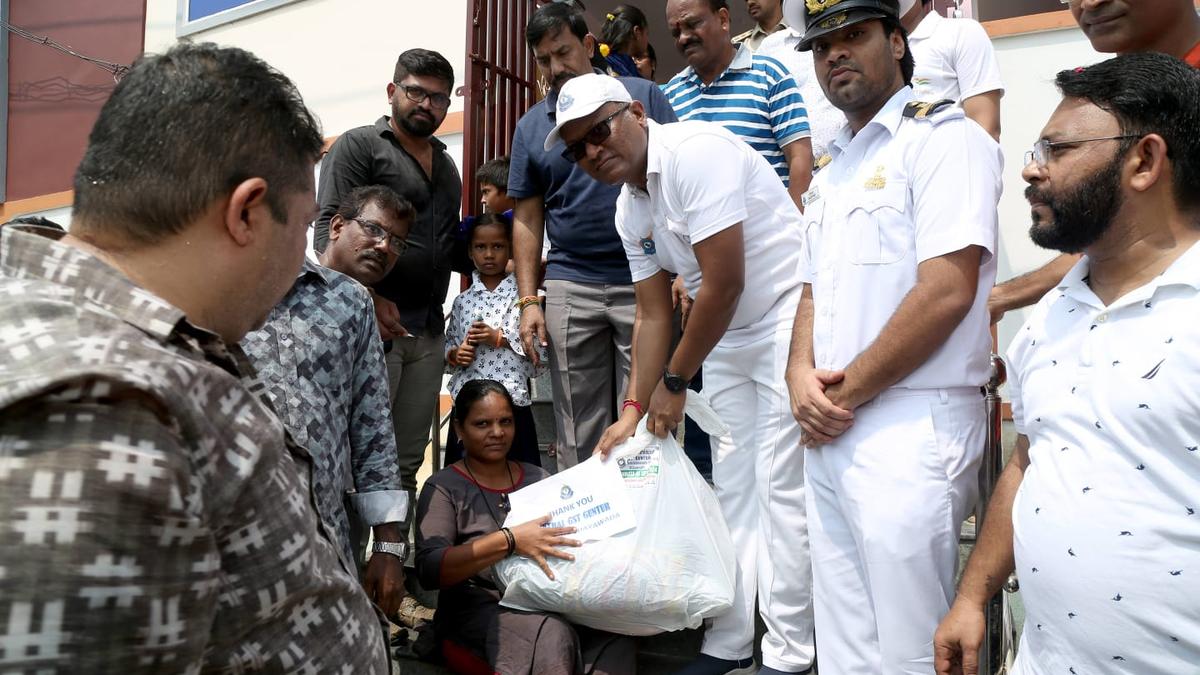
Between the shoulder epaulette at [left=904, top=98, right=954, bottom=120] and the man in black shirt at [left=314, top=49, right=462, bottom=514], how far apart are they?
2.15m

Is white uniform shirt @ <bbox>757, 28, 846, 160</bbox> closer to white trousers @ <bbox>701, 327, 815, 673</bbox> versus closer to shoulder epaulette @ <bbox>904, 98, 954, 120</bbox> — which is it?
white trousers @ <bbox>701, 327, 815, 673</bbox>

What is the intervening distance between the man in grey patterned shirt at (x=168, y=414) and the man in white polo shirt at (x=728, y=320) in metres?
1.65

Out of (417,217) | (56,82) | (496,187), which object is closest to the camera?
(417,217)

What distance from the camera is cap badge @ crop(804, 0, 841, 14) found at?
2346mm


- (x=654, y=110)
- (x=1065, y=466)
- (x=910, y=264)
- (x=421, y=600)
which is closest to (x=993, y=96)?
(x=654, y=110)

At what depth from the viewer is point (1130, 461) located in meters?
1.49

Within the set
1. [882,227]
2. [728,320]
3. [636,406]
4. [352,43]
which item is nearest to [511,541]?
[636,406]

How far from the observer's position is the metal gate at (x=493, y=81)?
5.59 m

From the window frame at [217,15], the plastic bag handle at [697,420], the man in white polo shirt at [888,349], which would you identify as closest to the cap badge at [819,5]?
the man in white polo shirt at [888,349]

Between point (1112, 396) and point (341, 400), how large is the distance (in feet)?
5.95

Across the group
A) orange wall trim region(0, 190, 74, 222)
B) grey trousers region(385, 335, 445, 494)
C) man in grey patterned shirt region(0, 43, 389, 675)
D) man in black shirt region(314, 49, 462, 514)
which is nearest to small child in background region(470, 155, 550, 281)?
man in black shirt region(314, 49, 462, 514)

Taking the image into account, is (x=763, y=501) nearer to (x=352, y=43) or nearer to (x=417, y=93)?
(x=417, y=93)

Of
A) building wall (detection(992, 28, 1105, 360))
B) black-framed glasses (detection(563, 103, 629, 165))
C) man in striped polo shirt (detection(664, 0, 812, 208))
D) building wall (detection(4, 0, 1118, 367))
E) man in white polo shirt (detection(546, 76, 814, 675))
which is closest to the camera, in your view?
man in white polo shirt (detection(546, 76, 814, 675))

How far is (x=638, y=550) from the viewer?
107 inches
